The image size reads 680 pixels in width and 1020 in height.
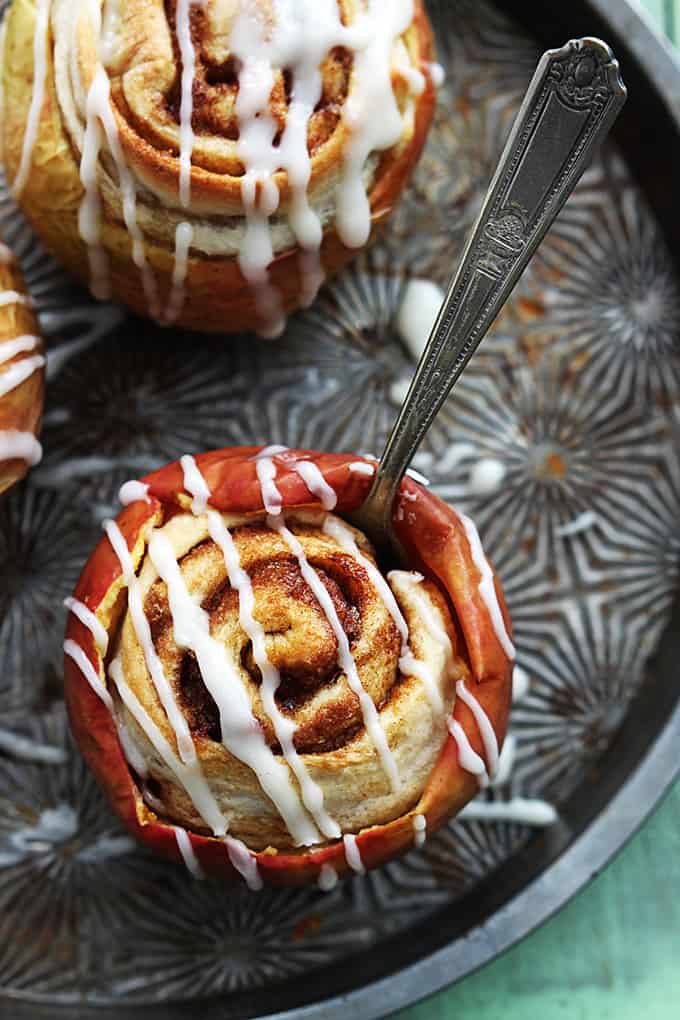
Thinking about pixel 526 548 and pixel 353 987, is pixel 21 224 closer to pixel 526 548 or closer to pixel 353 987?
pixel 526 548

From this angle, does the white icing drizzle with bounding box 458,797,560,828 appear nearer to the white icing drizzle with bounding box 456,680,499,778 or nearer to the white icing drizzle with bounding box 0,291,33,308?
the white icing drizzle with bounding box 456,680,499,778

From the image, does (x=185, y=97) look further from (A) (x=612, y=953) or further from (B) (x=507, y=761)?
(A) (x=612, y=953)

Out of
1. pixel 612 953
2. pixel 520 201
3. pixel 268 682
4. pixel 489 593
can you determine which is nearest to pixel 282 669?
pixel 268 682

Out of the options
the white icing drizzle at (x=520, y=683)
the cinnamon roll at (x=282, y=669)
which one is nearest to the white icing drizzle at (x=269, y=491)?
the cinnamon roll at (x=282, y=669)

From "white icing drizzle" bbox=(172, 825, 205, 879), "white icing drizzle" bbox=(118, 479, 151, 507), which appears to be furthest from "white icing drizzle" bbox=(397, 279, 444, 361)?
"white icing drizzle" bbox=(172, 825, 205, 879)

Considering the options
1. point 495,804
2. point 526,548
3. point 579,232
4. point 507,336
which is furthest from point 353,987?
point 579,232

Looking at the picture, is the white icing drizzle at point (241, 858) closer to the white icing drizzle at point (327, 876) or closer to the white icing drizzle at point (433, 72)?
the white icing drizzle at point (327, 876)
